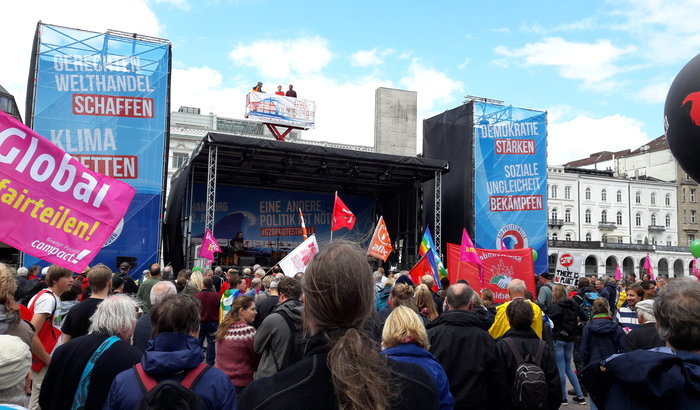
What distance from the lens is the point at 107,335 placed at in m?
3.25

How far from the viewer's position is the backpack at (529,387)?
3.96 metres

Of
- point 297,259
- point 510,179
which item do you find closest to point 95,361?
point 297,259

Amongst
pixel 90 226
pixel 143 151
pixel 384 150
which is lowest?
pixel 90 226

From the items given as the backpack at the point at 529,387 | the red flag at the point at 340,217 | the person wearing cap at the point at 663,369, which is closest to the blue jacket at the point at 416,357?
the person wearing cap at the point at 663,369

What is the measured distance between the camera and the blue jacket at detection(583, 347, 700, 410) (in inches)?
85.4

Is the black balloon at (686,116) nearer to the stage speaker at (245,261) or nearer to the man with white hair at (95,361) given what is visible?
the man with white hair at (95,361)

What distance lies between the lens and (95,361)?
3.14 meters

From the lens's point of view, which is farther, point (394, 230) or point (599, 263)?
point (599, 263)

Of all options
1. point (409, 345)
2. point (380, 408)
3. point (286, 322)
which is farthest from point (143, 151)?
point (380, 408)

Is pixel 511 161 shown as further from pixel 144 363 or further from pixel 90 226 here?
pixel 144 363

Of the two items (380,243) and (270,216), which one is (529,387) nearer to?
(380,243)

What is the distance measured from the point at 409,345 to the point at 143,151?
16.8 metres

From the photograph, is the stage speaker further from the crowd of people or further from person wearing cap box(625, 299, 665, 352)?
person wearing cap box(625, 299, 665, 352)

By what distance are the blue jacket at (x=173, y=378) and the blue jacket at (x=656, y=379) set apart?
1.63 m
